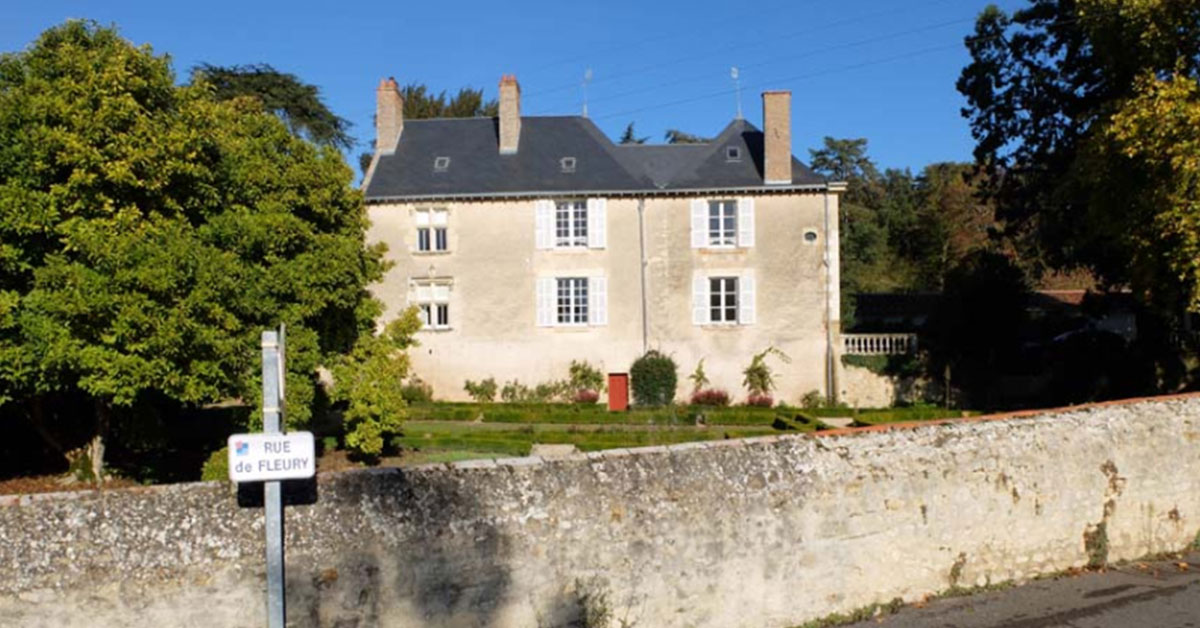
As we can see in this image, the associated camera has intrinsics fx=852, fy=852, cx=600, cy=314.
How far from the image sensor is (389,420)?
17.8 metres

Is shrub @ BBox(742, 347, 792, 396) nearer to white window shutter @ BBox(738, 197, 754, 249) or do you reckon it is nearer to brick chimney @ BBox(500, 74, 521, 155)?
white window shutter @ BBox(738, 197, 754, 249)

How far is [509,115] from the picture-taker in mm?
30625

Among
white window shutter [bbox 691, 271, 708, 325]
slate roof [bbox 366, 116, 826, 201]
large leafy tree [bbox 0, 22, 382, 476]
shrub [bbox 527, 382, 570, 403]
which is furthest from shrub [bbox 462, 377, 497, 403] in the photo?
large leafy tree [bbox 0, 22, 382, 476]

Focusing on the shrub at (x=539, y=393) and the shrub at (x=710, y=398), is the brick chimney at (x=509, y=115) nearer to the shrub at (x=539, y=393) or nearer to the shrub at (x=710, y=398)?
the shrub at (x=539, y=393)

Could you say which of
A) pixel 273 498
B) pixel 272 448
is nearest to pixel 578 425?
pixel 273 498

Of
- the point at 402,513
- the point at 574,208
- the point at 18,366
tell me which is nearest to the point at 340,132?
the point at 574,208

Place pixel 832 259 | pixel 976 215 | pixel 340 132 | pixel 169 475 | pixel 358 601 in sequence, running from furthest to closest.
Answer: pixel 976 215 < pixel 340 132 < pixel 832 259 < pixel 169 475 < pixel 358 601

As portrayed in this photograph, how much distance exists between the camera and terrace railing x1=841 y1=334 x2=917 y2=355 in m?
28.3

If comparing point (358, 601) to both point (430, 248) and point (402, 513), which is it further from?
point (430, 248)

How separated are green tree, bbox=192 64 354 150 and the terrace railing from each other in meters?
21.5

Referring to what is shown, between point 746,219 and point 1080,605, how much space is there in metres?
21.2

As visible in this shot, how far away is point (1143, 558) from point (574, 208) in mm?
21771

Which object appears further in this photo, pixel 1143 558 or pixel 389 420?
pixel 389 420

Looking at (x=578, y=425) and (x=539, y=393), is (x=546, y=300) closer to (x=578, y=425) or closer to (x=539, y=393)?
(x=539, y=393)
